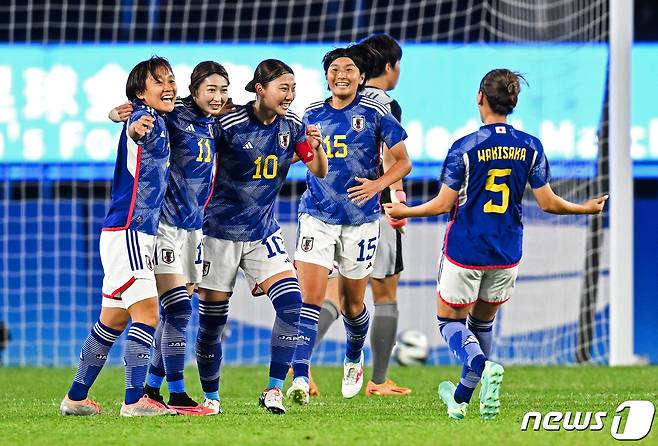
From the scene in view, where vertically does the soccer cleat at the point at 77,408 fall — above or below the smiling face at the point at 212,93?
below

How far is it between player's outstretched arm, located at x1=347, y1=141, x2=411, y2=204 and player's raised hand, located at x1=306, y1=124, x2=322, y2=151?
35 centimetres

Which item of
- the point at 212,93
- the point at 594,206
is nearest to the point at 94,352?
the point at 212,93

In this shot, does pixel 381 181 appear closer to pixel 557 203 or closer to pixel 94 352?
pixel 557 203

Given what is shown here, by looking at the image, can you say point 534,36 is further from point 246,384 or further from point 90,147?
point 246,384

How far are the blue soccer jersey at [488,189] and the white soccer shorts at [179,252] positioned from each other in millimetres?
1158

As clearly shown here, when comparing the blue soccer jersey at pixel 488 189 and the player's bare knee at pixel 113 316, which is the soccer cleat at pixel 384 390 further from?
the player's bare knee at pixel 113 316

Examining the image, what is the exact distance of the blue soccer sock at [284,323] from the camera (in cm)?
600

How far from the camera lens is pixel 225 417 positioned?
571cm

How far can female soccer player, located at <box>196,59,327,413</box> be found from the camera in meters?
6.04

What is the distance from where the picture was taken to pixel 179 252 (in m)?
5.94

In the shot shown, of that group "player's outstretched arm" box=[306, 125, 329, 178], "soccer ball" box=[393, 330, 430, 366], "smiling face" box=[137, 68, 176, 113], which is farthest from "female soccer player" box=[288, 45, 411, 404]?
"soccer ball" box=[393, 330, 430, 366]

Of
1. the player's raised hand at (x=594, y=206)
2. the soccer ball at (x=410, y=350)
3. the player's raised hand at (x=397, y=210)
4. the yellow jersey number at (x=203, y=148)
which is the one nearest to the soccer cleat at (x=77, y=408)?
the yellow jersey number at (x=203, y=148)

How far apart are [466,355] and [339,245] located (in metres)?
1.45

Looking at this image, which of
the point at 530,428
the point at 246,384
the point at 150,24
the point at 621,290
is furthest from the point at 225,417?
the point at 150,24
